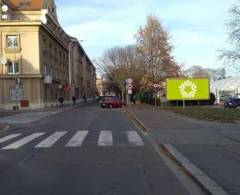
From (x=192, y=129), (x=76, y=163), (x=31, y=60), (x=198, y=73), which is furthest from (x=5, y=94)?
(x=198, y=73)

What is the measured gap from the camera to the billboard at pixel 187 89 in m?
57.8

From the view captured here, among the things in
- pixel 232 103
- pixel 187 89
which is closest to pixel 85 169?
pixel 187 89

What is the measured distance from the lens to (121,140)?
18.3m

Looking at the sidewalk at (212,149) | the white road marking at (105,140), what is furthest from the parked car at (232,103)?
the white road marking at (105,140)

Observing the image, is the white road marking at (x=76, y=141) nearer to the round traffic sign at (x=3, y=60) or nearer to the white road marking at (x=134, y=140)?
the white road marking at (x=134, y=140)

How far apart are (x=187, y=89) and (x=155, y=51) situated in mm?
10686

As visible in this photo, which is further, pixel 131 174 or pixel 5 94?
pixel 5 94

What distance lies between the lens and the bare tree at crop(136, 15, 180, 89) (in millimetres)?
68062

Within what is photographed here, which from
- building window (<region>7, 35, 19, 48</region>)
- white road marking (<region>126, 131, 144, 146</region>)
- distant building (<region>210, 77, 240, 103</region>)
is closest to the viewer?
white road marking (<region>126, 131, 144, 146</region>)

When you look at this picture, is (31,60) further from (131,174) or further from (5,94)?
(131,174)

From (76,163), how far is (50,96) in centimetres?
6101

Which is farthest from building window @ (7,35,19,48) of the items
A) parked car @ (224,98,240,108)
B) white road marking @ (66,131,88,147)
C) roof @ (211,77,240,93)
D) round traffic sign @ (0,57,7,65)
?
white road marking @ (66,131,88,147)

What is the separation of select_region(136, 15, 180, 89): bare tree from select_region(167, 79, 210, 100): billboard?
865 cm

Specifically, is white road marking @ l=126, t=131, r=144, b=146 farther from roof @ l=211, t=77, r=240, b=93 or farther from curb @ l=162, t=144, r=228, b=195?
roof @ l=211, t=77, r=240, b=93
